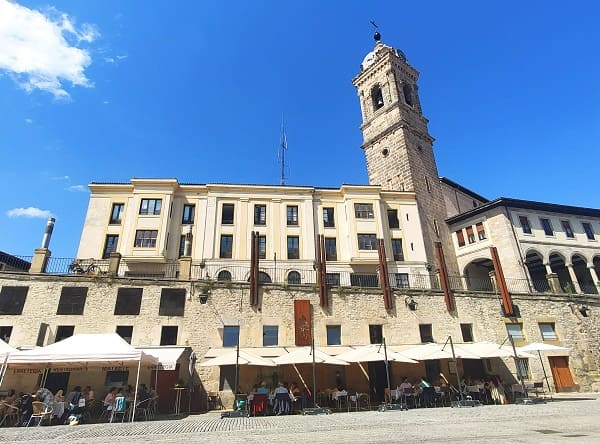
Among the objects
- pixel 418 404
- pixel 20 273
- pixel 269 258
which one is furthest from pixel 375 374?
pixel 20 273

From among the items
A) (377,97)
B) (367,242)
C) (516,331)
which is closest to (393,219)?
(367,242)

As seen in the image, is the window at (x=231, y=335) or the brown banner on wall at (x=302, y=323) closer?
the window at (x=231, y=335)

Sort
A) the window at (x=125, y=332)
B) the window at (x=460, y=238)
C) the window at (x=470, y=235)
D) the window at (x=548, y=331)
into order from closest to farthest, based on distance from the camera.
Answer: the window at (x=125, y=332) → the window at (x=548, y=331) → the window at (x=470, y=235) → the window at (x=460, y=238)

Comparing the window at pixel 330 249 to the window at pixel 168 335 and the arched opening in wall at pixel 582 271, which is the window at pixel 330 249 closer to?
the window at pixel 168 335

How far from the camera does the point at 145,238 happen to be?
91.0ft

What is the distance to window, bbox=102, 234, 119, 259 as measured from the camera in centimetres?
2711

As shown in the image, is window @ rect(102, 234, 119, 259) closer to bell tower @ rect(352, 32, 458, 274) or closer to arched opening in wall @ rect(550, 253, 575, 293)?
bell tower @ rect(352, 32, 458, 274)

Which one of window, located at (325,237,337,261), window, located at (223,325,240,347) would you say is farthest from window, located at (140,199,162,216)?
window, located at (223,325,240,347)

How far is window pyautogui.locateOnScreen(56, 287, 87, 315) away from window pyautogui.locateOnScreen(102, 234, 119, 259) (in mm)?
10071

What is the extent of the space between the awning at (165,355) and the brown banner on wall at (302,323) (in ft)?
18.5

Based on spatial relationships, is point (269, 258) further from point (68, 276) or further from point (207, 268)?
point (68, 276)

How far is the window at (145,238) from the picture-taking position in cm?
2745

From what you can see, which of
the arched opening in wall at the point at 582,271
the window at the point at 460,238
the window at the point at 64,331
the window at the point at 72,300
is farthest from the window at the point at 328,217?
the arched opening in wall at the point at 582,271

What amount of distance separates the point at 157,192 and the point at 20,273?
42.8 feet
